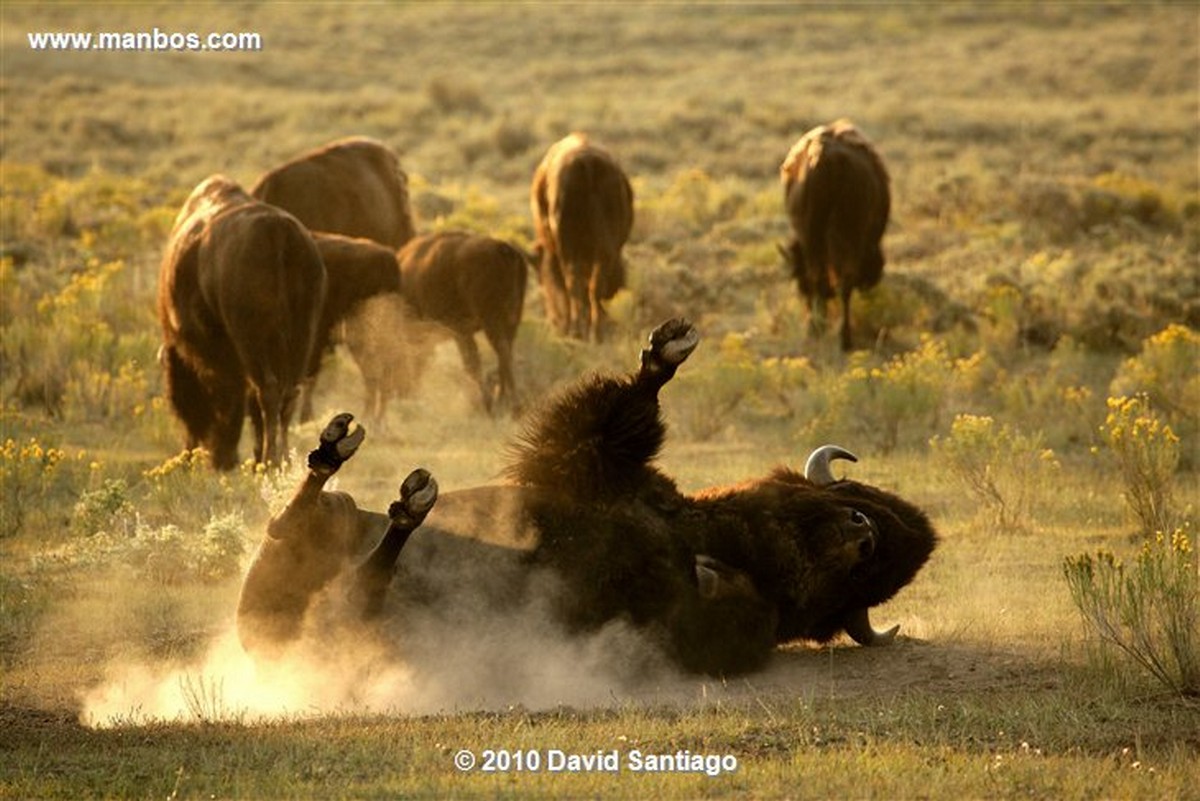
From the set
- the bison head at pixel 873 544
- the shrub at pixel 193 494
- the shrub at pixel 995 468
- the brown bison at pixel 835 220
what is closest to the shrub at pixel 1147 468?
the shrub at pixel 995 468

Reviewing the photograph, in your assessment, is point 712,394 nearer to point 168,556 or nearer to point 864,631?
point 168,556

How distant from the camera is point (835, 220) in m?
20.0

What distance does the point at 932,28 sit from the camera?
210 ft

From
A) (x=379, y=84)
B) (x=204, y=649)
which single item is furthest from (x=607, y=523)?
(x=379, y=84)

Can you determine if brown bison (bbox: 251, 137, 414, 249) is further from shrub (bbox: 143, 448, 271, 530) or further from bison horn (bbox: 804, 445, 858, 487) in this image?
bison horn (bbox: 804, 445, 858, 487)

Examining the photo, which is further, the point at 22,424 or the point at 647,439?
the point at 22,424

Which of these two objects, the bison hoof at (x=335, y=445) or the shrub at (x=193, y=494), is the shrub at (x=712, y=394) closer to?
the shrub at (x=193, y=494)

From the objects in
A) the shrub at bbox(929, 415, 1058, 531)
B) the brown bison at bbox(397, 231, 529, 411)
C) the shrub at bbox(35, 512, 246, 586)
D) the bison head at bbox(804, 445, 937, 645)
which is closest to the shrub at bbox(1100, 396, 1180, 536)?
the shrub at bbox(929, 415, 1058, 531)

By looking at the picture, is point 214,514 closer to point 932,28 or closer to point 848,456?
point 848,456

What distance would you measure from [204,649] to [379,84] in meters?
45.6

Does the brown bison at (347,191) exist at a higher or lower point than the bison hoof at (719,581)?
higher

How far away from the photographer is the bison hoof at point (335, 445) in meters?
7.01

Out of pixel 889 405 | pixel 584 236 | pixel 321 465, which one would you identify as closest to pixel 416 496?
pixel 321 465

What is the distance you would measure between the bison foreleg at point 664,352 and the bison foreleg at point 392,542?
3.41 feet
